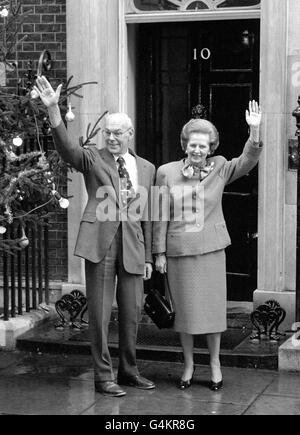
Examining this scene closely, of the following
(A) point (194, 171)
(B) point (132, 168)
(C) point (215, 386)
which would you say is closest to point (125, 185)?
(B) point (132, 168)

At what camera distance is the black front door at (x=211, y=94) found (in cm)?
965

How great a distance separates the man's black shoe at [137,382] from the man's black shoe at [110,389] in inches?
6.3

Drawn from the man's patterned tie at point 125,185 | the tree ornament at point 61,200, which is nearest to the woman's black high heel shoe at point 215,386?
the man's patterned tie at point 125,185

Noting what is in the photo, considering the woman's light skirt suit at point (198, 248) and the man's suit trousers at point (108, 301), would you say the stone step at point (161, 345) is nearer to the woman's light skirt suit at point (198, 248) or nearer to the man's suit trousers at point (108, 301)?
the woman's light skirt suit at point (198, 248)

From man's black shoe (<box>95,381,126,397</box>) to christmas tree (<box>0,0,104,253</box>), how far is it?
4.90ft

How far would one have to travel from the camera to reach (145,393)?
7363 millimetres

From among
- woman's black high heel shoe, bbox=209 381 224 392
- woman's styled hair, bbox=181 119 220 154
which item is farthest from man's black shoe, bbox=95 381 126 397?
woman's styled hair, bbox=181 119 220 154

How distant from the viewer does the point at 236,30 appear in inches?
379

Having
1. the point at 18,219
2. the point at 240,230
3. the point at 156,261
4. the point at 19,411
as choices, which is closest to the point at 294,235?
the point at 240,230

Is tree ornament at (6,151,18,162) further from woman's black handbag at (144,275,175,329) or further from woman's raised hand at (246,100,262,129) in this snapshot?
woman's raised hand at (246,100,262,129)

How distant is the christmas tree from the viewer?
810 centimetres

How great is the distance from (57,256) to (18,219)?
124cm

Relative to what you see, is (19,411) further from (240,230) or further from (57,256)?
(240,230)

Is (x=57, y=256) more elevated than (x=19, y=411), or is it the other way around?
(x=57, y=256)
